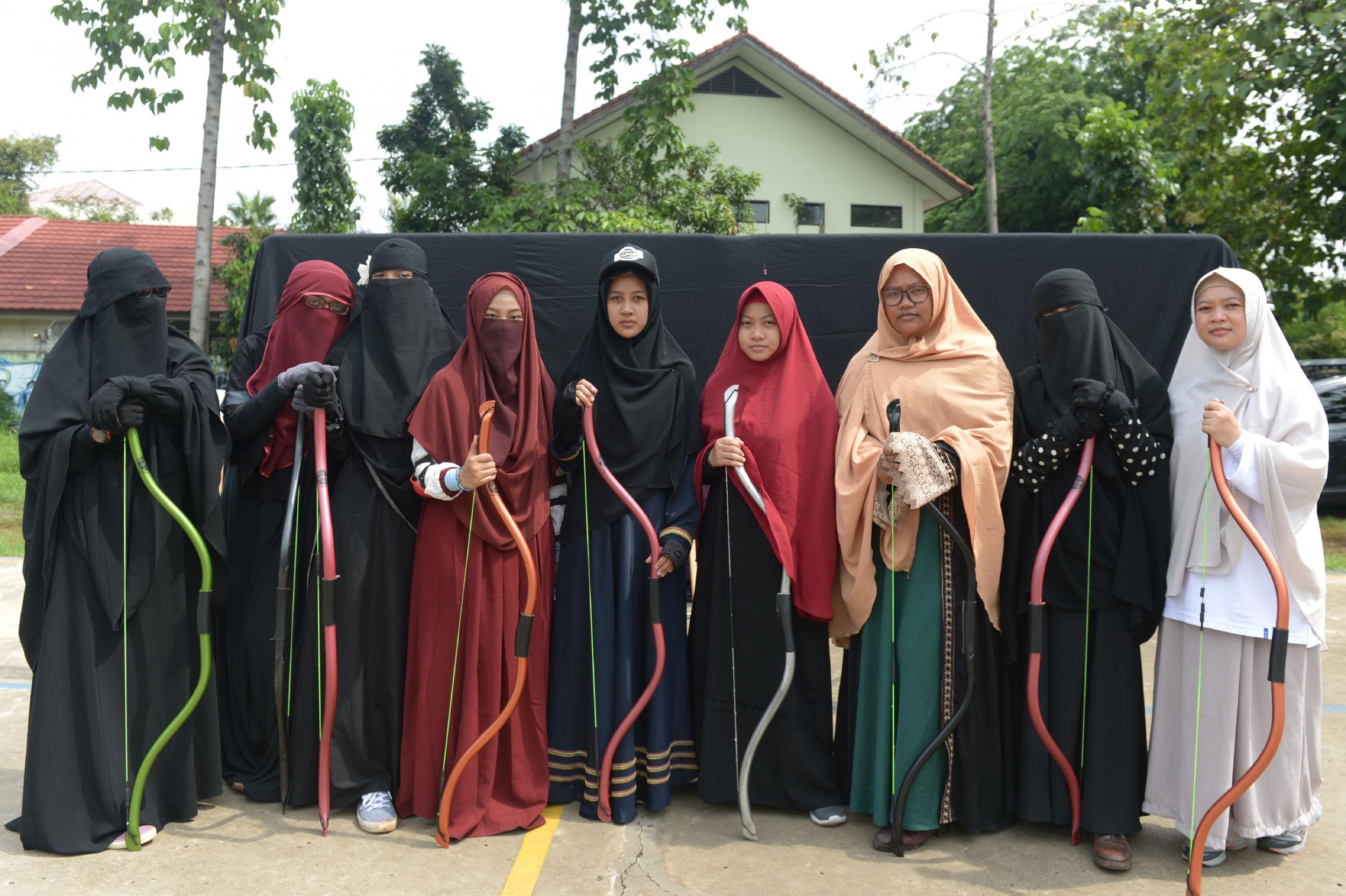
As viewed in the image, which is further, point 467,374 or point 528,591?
point 467,374

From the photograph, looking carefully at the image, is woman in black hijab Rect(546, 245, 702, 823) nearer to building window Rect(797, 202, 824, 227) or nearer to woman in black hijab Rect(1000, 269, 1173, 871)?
woman in black hijab Rect(1000, 269, 1173, 871)

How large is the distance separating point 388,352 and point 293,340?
37cm

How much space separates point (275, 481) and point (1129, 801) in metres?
3.06

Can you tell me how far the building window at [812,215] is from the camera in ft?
56.0

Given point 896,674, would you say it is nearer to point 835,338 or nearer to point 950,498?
point 950,498

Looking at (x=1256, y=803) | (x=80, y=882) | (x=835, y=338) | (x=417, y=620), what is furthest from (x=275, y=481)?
(x=1256, y=803)

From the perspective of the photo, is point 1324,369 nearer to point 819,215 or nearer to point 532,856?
point 819,215

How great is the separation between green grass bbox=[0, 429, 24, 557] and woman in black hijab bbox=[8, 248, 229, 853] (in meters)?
4.40

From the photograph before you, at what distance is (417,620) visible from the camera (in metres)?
3.40

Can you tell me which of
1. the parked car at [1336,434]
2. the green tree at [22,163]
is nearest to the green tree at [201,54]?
the parked car at [1336,434]

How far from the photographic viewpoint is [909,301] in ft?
10.9

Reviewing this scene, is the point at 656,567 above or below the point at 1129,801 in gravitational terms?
above

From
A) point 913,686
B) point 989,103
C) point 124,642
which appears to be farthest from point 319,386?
point 989,103

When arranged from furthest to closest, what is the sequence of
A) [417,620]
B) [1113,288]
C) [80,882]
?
1. [1113,288]
2. [417,620]
3. [80,882]
